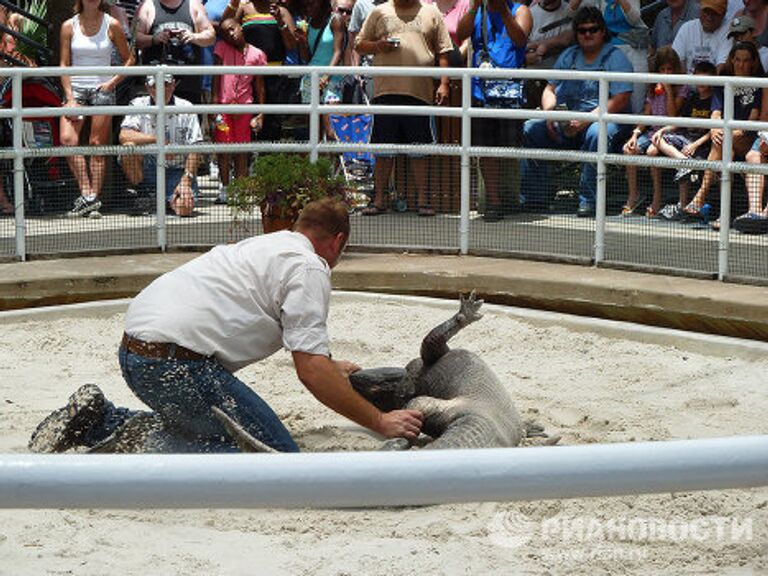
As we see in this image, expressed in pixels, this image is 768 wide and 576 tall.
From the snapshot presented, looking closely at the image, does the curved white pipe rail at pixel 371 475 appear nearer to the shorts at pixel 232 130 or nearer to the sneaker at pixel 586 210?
the sneaker at pixel 586 210

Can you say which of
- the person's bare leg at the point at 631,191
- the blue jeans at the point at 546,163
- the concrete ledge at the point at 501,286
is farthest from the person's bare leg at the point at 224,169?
the person's bare leg at the point at 631,191

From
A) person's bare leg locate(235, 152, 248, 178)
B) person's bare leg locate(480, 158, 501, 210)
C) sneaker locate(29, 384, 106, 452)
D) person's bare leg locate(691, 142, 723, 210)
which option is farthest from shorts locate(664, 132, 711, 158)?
sneaker locate(29, 384, 106, 452)

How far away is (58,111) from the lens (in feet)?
31.7

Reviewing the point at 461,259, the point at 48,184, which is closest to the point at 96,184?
the point at 48,184

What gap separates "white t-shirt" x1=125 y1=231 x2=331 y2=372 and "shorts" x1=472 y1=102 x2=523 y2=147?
13.5 ft

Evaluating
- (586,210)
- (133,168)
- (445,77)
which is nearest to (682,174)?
(586,210)

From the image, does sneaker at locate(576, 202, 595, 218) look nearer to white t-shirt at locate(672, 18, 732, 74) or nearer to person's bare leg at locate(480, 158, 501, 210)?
person's bare leg at locate(480, 158, 501, 210)

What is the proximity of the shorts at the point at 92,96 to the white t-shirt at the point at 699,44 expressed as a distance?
12.8 feet

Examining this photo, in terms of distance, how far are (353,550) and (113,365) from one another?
3352mm

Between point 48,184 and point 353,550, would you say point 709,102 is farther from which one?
point 353,550

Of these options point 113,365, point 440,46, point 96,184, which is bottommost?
point 113,365

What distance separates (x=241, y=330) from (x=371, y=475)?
3918 millimetres

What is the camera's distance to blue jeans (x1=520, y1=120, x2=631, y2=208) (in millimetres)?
9617

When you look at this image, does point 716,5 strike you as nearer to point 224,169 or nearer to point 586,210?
point 586,210
